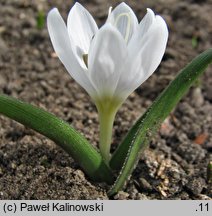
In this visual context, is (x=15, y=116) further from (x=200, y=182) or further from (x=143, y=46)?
(x=200, y=182)

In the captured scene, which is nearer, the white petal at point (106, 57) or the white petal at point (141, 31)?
the white petal at point (106, 57)

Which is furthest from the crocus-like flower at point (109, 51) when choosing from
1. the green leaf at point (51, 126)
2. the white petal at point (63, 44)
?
the green leaf at point (51, 126)

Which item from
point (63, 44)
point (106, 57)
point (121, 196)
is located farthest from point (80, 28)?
point (121, 196)

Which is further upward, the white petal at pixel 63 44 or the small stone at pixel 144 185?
the white petal at pixel 63 44

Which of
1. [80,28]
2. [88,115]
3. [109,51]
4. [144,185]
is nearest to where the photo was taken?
[109,51]

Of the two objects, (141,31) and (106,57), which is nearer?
(106,57)

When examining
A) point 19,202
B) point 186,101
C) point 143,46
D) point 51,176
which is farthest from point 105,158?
point 186,101

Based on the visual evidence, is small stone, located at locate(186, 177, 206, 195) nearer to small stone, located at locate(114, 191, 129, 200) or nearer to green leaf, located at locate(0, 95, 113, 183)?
small stone, located at locate(114, 191, 129, 200)

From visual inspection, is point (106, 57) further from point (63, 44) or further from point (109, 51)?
point (63, 44)

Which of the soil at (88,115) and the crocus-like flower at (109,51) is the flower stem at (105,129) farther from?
the soil at (88,115)
